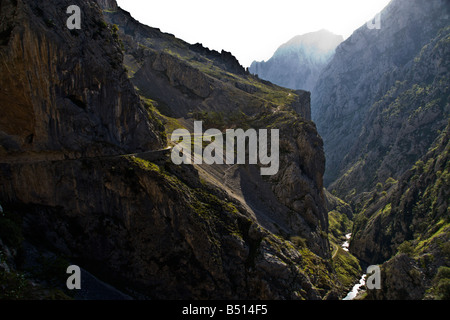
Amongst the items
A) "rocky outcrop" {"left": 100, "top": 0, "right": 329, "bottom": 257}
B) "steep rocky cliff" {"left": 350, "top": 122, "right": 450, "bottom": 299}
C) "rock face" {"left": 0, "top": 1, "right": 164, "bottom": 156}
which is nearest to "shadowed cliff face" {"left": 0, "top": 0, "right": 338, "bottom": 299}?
"rock face" {"left": 0, "top": 1, "right": 164, "bottom": 156}

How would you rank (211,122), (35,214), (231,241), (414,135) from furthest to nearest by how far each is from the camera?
(414,135)
(211,122)
(231,241)
(35,214)

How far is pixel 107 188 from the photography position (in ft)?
159

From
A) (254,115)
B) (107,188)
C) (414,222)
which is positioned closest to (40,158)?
(107,188)

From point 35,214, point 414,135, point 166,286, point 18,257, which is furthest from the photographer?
point 414,135

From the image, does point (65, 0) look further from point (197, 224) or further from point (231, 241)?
point (231, 241)

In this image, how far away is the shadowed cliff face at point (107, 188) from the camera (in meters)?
42.5

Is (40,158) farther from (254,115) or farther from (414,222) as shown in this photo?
(414,222)

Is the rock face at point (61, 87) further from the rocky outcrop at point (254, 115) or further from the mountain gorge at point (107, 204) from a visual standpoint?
the rocky outcrop at point (254, 115)

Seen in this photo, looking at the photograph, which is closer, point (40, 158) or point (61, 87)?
point (40, 158)

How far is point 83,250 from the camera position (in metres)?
46.0

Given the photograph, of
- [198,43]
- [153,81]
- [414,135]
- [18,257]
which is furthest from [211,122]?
[414,135]

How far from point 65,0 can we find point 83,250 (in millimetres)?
37779

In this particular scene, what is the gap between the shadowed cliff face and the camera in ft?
139

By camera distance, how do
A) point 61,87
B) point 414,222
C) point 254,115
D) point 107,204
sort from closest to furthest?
point 61,87 < point 107,204 < point 414,222 < point 254,115
